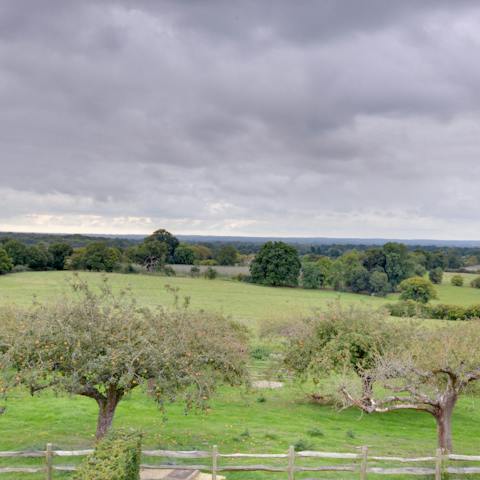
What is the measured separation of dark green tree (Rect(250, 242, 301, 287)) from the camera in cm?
9769

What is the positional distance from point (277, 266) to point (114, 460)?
86.1 metres

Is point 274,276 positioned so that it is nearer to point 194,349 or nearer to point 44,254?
point 44,254

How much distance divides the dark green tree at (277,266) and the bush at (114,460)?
82.4 meters

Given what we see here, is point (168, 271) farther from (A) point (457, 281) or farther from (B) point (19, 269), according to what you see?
(A) point (457, 281)

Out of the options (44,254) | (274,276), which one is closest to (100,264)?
(44,254)

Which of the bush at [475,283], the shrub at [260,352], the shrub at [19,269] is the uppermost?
the shrub at [19,269]

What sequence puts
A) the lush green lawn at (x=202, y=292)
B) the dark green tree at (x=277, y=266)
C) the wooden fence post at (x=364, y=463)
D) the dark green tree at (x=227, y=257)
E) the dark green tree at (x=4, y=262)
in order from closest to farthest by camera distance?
the wooden fence post at (x=364, y=463)
the lush green lawn at (x=202, y=292)
the dark green tree at (x=4, y=262)
the dark green tree at (x=277, y=266)
the dark green tree at (x=227, y=257)

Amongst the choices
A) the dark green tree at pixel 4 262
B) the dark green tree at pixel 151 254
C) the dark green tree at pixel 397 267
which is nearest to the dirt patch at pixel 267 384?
the dark green tree at pixel 4 262

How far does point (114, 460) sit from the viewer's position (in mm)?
13383

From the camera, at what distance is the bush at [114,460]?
1279 centimetres

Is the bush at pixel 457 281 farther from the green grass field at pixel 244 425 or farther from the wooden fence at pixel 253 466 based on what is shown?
the wooden fence at pixel 253 466

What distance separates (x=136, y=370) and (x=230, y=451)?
567cm

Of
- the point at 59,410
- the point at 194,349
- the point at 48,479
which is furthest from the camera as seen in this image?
the point at 59,410

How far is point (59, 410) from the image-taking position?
86.1ft
